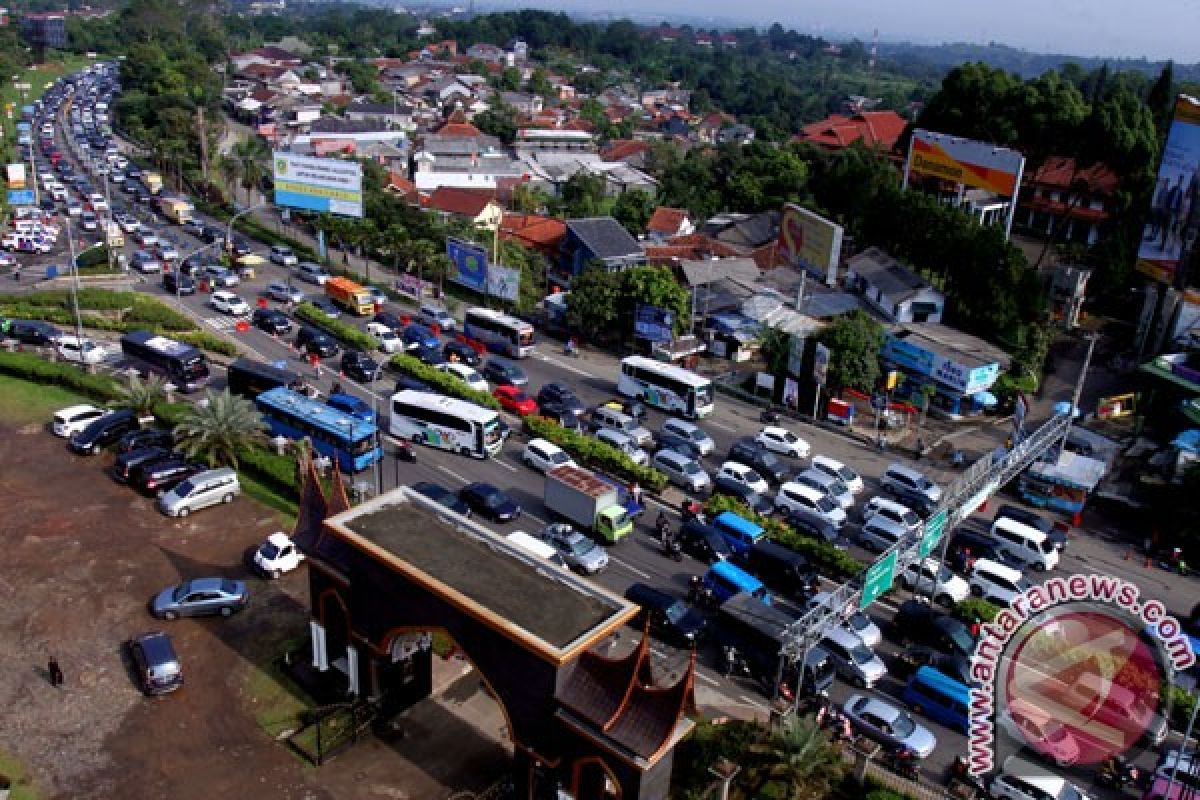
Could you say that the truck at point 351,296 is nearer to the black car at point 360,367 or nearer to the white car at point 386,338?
the white car at point 386,338

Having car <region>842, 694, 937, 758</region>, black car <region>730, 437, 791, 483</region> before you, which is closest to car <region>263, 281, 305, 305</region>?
black car <region>730, 437, 791, 483</region>

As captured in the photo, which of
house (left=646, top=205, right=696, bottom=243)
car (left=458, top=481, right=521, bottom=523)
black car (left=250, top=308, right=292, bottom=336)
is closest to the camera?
car (left=458, top=481, right=521, bottom=523)

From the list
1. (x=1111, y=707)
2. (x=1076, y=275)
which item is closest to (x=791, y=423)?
(x=1111, y=707)

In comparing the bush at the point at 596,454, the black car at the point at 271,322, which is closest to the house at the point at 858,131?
the black car at the point at 271,322

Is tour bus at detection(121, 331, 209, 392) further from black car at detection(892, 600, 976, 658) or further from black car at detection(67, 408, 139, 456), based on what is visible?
black car at detection(892, 600, 976, 658)

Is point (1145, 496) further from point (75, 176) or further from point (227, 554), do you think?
point (75, 176)

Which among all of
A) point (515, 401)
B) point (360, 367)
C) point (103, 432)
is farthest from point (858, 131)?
point (103, 432)
